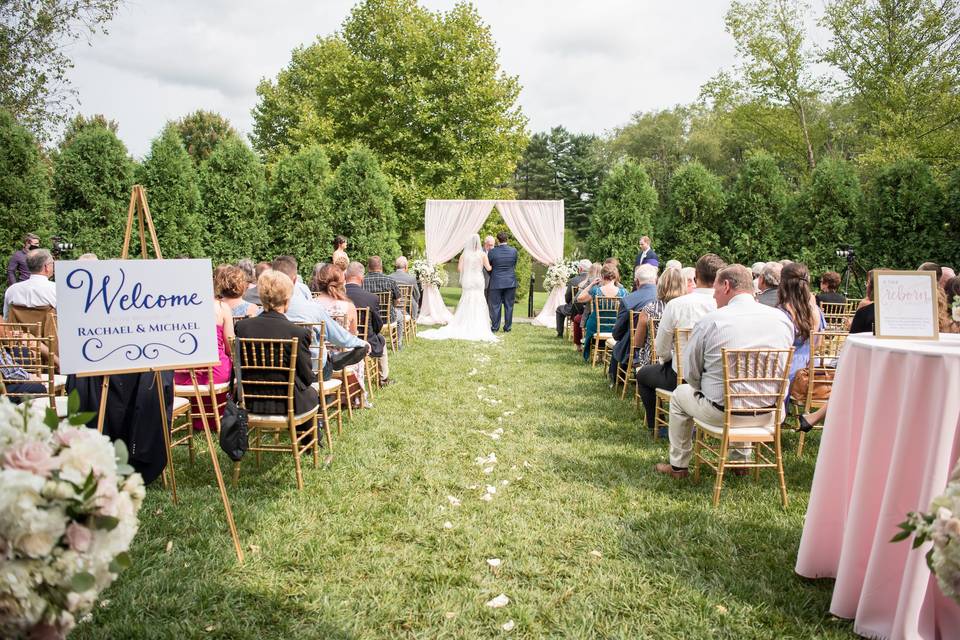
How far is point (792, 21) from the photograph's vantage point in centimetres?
2153

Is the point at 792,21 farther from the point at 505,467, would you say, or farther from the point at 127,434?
the point at 127,434

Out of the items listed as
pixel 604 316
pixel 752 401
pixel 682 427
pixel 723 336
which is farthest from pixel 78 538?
pixel 604 316

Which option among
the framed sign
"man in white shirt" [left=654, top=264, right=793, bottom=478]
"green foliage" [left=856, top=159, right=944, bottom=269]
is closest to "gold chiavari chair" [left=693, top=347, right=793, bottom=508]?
"man in white shirt" [left=654, top=264, right=793, bottom=478]

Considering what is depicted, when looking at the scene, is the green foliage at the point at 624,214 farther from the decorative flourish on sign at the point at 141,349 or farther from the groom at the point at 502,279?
the decorative flourish on sign at the point at 141,349

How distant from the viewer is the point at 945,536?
4.83ft

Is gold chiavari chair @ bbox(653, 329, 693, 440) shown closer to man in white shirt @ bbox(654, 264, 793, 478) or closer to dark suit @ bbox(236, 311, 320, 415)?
man in white shirt @ bbox(654, 264, 793, 478)

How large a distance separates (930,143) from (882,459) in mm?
19597

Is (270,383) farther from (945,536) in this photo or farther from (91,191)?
(91,191)

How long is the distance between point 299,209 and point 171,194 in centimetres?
262

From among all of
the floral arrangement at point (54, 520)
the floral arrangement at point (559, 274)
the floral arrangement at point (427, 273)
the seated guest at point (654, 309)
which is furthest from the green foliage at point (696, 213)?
the floral arrangement at point (54, 520)

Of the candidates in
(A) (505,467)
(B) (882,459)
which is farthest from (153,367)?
(B) (882,459)

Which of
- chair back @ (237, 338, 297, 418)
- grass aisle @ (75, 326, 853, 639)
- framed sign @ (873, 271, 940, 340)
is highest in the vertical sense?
framed sign @ (873, 271, 940, 340)

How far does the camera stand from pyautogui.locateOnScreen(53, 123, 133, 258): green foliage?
1112cm

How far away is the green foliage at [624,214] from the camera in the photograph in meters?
14.4
